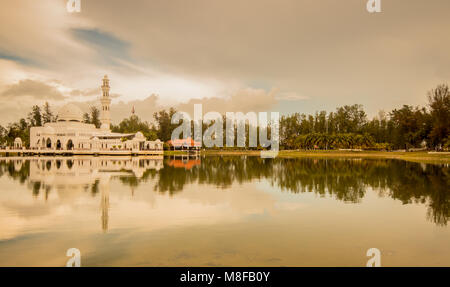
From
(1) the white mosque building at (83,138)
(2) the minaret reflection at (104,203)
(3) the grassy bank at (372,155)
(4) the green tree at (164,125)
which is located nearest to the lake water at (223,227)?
(2) the minaret reflection at (104,203)

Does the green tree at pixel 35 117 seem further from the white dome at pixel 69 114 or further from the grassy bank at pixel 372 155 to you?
the grassy bank at pixel 372 155

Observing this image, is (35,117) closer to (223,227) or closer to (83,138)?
(83,138)

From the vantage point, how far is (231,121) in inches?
3282

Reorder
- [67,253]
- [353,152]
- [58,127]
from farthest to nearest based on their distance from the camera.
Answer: [58,127] → [353,152] → [67,253]

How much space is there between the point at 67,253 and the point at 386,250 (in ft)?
24.1

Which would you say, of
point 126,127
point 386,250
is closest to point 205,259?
point 386,250

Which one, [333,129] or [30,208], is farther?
[333,129]

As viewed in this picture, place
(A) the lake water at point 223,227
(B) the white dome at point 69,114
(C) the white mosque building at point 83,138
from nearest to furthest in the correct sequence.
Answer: (A) the lake water at point 223,227 → (C) the white mosque building at point 83,138 → (B) the white dome at point 69,114

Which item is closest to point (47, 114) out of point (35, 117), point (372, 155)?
point (35, 117)

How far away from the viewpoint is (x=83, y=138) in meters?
67.4

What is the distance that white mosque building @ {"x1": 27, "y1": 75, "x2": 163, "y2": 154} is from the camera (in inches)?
2404

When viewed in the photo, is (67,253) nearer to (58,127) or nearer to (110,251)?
(110,251)

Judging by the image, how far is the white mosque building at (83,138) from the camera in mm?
61062

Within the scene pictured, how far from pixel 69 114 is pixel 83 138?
1101 cm
